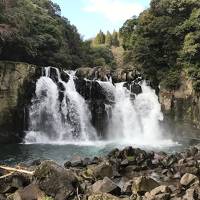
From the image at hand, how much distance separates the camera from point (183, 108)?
133 feet

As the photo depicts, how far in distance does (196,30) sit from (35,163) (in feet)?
73.8

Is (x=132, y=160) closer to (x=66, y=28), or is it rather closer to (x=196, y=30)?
(x=196, y=30)

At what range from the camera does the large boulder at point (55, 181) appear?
53.7ft

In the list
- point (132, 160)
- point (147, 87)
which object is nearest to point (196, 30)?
point (147, 87)

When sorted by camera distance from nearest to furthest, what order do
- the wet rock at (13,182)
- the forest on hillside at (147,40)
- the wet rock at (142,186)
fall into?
the wet rock at (13,182) → the wet rock at (142,186) → the forest on hillside at (147,40)

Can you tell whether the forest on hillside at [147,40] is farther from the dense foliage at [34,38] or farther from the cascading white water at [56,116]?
the cascading white water at [56,116]

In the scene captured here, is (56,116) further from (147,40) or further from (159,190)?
(159,190)

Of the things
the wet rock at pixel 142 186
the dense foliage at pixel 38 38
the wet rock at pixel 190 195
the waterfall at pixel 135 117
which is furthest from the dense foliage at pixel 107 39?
the wet rock at pixel 190 195

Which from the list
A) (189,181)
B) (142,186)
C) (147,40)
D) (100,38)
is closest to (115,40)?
(100,38)

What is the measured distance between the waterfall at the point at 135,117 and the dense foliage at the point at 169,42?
2.54 m

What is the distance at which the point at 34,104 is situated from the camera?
39375mm

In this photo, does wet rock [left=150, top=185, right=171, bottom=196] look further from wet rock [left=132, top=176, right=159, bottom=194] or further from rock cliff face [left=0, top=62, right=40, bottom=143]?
rock cliff face [left=0, top=62, right=40, bottom=143]

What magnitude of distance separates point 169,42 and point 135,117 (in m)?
8.06

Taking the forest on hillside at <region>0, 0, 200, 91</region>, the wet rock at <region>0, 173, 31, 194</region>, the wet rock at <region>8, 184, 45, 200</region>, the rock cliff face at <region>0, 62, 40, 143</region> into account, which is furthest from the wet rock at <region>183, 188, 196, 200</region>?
the rock cliff face at <region>0, 62, 40, 143</region>
